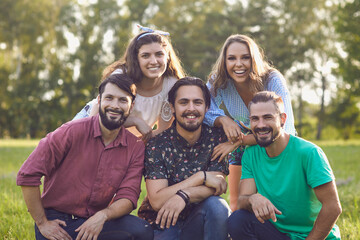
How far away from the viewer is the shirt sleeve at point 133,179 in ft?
12.3

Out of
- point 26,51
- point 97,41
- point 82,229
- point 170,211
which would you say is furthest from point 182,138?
point 26,51

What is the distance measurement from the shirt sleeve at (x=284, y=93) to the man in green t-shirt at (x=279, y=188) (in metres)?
0.46

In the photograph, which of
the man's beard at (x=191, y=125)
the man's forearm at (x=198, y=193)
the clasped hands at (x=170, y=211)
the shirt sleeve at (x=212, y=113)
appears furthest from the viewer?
the shirt sleeve at (x=212, y=113)

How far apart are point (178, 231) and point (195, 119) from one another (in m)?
1.17

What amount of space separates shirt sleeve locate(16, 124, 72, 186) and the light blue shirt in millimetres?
1643

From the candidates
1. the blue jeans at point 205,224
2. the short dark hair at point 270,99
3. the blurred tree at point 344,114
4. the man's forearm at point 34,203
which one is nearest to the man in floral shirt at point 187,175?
the blue jeans at point 205,224

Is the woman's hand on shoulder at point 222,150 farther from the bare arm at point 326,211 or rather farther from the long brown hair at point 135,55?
the long brown hair at point 135,55

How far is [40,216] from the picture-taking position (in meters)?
3.58

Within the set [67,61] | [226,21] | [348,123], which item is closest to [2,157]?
[67,61]

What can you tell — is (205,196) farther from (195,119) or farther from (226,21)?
(226,21)

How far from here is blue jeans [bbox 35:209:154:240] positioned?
11.9ft

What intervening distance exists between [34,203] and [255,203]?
2.00 metres

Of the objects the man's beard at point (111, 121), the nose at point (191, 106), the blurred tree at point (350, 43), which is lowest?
the man's beard at point (111, 121)

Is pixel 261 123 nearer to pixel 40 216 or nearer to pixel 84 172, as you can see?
pixel 84 172
